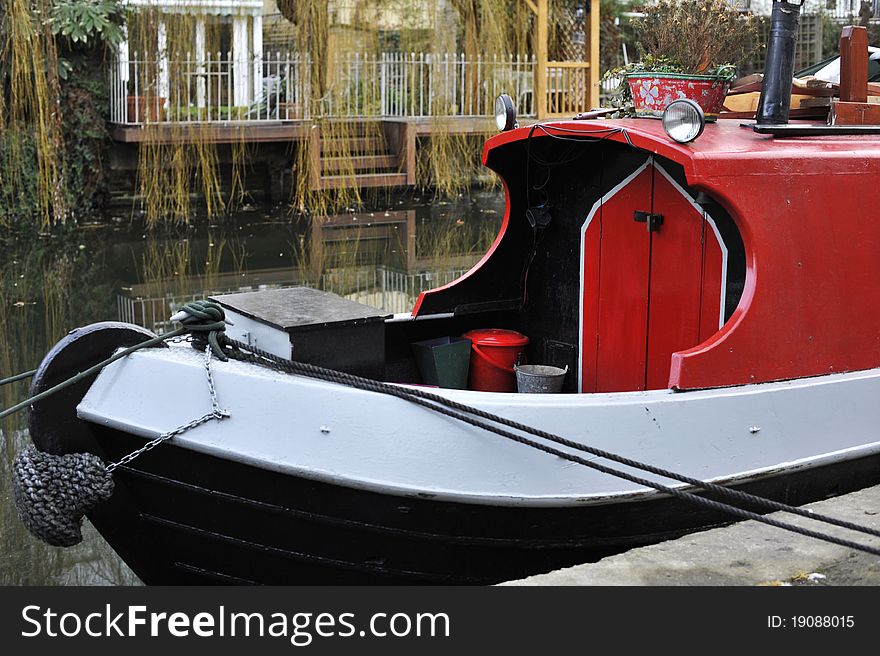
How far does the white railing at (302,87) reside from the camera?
13.9 metres

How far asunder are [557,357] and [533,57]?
12.1 meters

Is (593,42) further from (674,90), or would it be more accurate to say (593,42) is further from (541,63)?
(674,90)

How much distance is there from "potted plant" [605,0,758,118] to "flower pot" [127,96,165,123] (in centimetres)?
992

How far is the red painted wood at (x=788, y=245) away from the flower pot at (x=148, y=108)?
9.94m

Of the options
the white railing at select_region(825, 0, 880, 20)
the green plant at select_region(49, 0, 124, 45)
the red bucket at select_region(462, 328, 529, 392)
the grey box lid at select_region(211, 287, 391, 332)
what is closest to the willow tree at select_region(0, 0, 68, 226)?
the green plant at select_region(49, 0, 124, 45)

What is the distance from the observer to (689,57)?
15.2 ft

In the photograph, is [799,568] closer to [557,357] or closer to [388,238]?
[557,357]

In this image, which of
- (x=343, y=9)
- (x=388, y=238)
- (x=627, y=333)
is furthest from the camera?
(x=343, y=9)

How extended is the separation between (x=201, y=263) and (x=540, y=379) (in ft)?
23.4

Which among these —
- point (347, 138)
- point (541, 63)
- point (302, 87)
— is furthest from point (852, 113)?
point (541, 63)

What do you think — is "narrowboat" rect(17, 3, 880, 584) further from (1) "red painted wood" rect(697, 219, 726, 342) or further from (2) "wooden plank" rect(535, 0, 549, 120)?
(2) "wooden plank" rect(535, 0, 549, 120)

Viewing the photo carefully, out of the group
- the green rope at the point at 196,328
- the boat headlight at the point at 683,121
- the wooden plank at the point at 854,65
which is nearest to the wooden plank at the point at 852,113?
the wooden plank at the point at 854,65

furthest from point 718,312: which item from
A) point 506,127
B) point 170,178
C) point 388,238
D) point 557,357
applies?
point 170,178

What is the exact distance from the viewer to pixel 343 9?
1502cm
